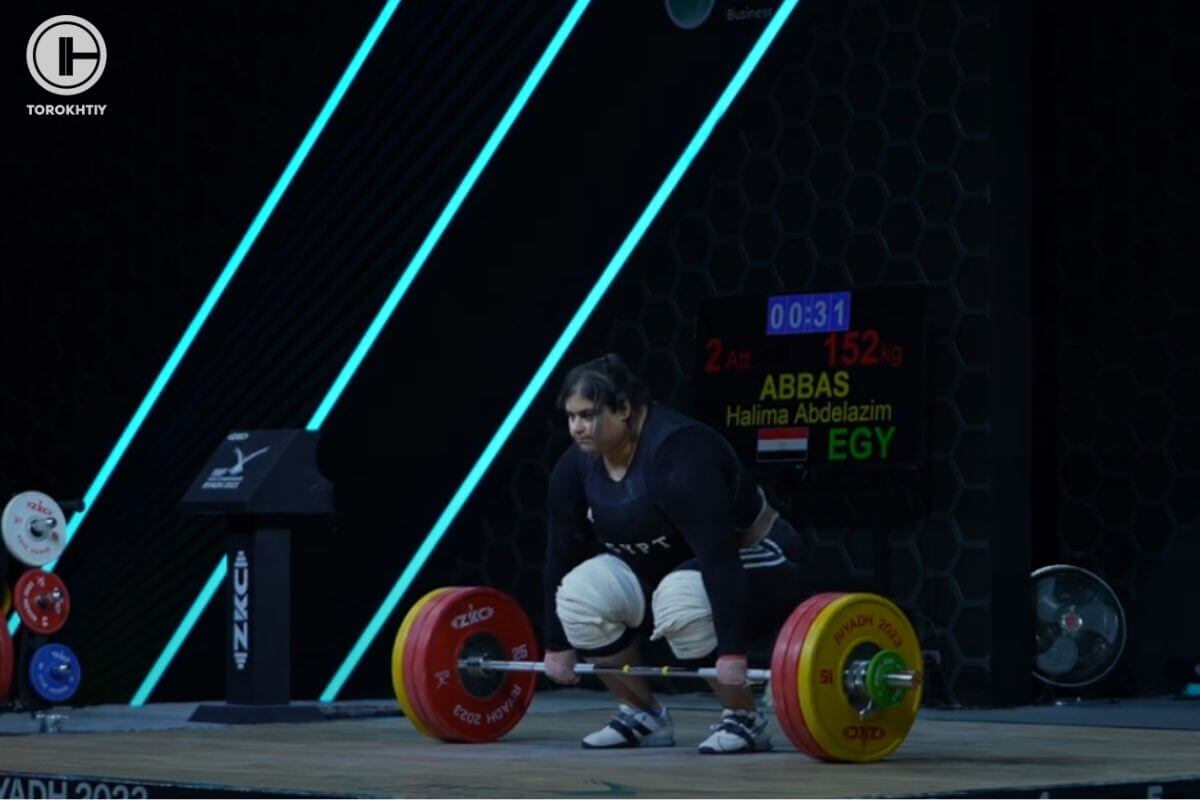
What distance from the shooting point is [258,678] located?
23.0ft

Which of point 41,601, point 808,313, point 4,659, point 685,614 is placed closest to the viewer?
point 685,614

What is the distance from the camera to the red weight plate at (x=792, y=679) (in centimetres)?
517

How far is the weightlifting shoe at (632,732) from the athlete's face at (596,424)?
0.75 m

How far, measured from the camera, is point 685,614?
5.46 m

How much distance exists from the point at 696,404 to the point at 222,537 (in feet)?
5.99

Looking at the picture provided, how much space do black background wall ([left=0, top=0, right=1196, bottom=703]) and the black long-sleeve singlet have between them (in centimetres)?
189

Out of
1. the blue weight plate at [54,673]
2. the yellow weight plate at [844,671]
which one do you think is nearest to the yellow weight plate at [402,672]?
the yellow weight plate at [844,671]

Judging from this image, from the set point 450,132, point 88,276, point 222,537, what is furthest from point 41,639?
point 450,132

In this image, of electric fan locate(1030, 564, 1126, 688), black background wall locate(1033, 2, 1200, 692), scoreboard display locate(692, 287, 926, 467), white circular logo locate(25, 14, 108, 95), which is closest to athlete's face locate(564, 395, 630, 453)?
scoreboard display locate(692, 287, 926, 467)

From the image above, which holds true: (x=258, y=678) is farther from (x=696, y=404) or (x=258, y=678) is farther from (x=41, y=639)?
(x=696, y=404)

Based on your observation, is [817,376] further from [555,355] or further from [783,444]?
[555,355]

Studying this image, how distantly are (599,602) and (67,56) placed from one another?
4039mm

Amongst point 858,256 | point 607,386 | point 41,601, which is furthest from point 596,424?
point 858,256

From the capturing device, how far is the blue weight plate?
699cm
